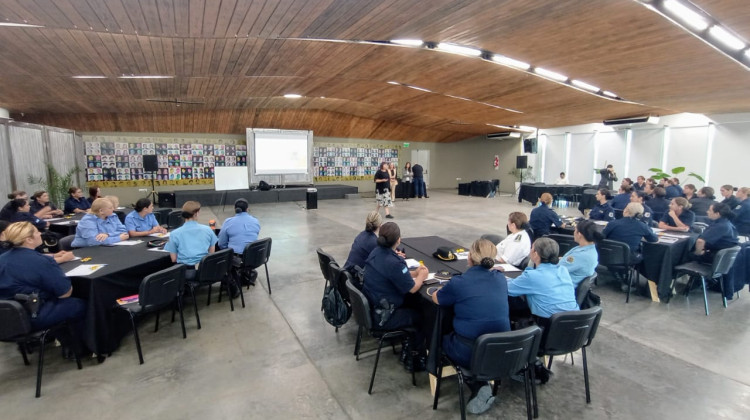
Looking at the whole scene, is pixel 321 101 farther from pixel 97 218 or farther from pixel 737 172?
pixel 737 172

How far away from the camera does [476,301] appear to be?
2271mm

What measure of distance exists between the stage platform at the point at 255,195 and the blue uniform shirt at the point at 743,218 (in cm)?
1206

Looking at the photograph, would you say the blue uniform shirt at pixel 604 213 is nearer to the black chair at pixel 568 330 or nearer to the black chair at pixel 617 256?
the black chair at pixel 617 256

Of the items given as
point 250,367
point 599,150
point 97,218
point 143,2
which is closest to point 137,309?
point 250,367

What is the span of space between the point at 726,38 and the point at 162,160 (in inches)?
585

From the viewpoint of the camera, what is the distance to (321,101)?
1234cm

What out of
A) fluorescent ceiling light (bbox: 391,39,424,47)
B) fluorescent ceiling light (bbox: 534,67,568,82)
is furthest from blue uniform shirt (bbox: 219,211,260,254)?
fluorescent ceiling light (bbox: 534,67,568,82)

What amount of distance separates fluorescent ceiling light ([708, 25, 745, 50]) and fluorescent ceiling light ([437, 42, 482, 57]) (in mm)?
3087

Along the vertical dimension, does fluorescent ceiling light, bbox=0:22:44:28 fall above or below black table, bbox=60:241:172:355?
above

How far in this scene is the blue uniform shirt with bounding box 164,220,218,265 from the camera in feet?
12.4

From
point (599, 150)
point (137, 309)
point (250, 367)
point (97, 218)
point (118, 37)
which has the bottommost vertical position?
point (250, 367)

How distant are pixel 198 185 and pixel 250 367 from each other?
40.9ft

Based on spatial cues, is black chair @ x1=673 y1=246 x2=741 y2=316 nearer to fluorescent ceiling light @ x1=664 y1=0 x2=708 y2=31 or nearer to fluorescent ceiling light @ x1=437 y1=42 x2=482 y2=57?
fluorescent ceiling light @ x1=664 y1=0 x2=708 y2=31

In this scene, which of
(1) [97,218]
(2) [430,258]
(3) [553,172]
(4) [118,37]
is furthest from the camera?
(3) [553,172]
